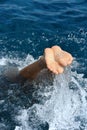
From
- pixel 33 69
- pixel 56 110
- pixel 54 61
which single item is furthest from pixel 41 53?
pixel 54 61

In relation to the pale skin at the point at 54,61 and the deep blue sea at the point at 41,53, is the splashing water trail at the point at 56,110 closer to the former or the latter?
the deep blue sea at the point at 41,53

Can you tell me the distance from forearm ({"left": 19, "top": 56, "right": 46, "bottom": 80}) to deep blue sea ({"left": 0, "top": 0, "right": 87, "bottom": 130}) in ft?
0.64

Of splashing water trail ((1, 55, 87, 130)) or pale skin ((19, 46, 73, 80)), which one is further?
splashing water trail ((1, 55, 87, 130))

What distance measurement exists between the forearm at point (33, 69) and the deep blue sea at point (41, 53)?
194 millimetres

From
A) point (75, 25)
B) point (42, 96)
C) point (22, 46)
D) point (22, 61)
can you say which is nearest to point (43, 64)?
point (42, 96)

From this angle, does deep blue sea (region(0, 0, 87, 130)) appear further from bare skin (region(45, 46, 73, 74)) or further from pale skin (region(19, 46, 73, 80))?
bare skin (region(45, 46, 73, 74))

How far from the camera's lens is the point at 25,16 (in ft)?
37.2

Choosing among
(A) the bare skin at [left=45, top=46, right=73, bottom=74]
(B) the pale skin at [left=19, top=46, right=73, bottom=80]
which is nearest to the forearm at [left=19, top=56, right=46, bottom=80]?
(B) the pale skin at [left=19, top=46, right=73, bottom=80]

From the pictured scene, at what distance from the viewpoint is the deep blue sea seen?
7.38 metres

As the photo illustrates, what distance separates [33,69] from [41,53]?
2.60 meters

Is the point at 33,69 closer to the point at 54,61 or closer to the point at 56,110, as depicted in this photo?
the point at 54,61

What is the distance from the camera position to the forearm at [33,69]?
6.98 metres

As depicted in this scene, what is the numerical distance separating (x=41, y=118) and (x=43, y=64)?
3.64 feet

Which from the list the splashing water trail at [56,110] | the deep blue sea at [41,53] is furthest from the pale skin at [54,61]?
the splashing water trail at [56,110]
